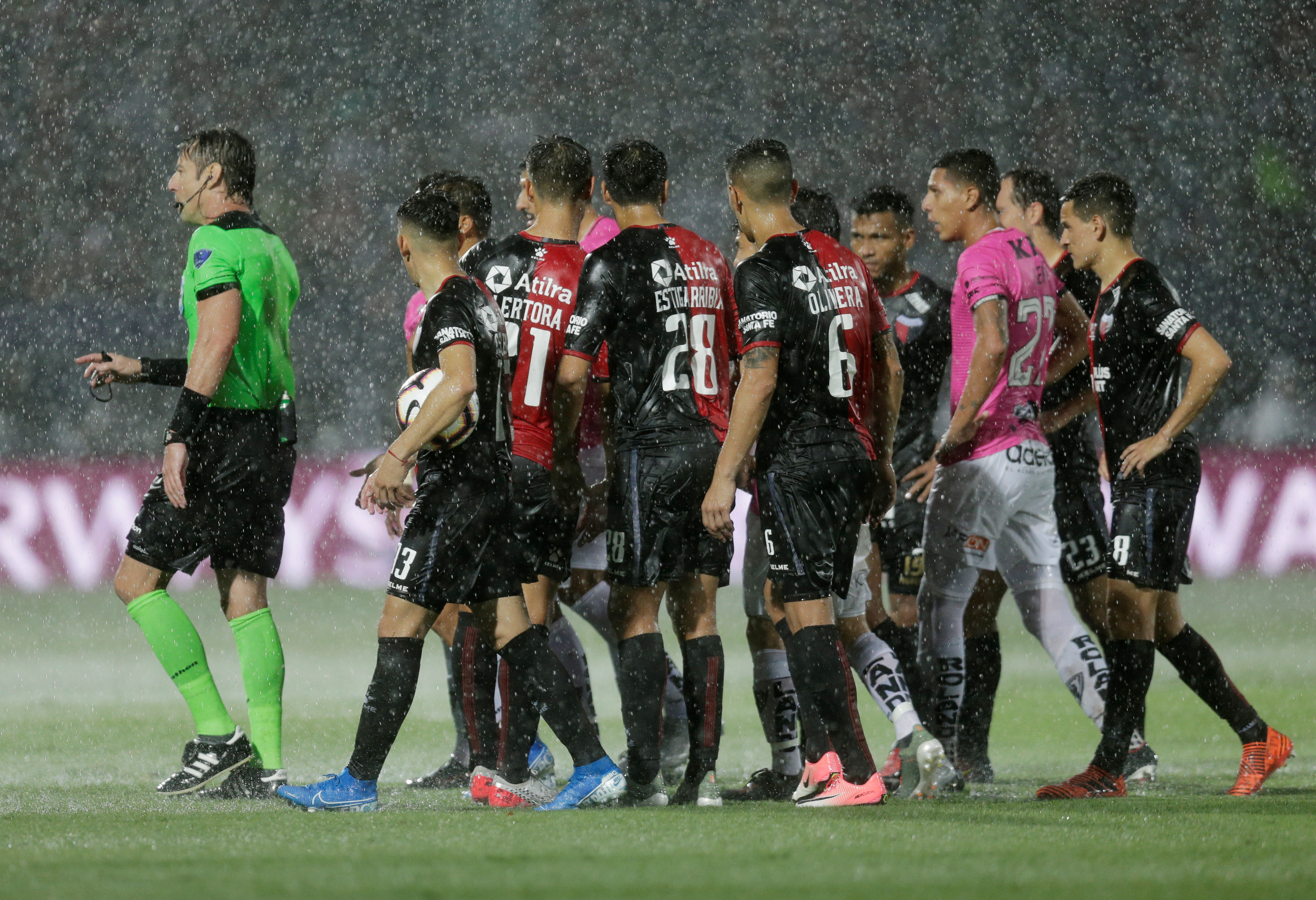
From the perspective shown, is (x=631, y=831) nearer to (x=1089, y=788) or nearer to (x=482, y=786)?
(x=482, y=786)

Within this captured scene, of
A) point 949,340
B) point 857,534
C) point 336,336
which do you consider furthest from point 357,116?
point 857,534

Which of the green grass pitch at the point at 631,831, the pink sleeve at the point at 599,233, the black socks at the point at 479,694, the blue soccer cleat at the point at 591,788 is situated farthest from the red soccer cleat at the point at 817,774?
the pink sleeve at the point at 599,233

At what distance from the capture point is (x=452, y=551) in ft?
14.4

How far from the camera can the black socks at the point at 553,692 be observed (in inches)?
175

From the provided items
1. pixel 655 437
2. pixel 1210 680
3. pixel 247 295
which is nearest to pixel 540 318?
pixel 655 437

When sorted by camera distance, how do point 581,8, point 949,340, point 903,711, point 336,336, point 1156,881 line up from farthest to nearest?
point 581,8
point 336,336
point 949,340
point 903,711
point 1156,881

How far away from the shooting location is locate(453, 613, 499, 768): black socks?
5113mm

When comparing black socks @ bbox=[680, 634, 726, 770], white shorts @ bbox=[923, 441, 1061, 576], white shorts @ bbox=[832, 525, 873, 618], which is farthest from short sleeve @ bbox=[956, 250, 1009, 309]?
black socks @ bbox=[680, 634, 726, 770]

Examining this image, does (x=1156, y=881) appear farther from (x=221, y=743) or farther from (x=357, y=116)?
(x=357, y=116)

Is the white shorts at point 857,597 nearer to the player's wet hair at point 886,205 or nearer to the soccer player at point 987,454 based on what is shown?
the soccer player at point 987,454

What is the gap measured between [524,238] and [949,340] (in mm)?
2015

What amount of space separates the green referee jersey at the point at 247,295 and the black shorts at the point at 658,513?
1304mm

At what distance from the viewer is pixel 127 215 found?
19.8 metres

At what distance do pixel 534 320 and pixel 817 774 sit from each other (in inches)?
66.1
